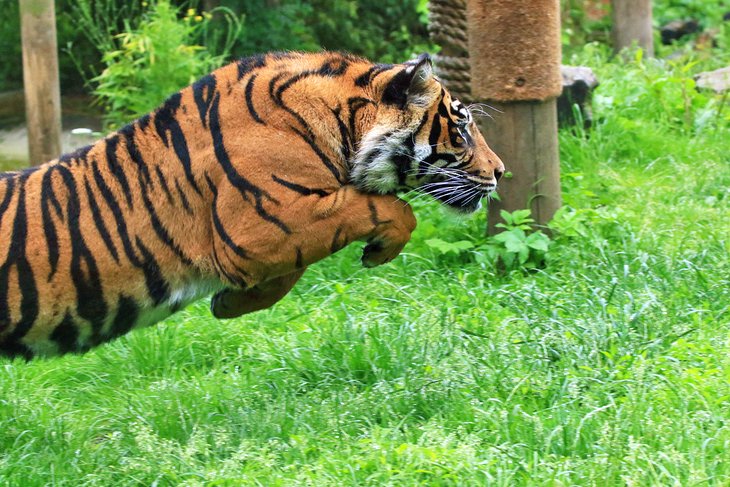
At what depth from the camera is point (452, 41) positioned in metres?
6.50

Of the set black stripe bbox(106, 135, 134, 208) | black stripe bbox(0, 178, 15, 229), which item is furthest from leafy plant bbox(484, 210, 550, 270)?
black stripe bbox(0, 178, 15, 229)

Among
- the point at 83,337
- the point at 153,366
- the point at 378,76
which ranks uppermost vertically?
the point at 378,76

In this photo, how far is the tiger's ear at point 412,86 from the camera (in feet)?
13.1

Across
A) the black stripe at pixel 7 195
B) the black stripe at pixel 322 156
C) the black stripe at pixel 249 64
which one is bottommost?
the black stripe at pixel 7 195

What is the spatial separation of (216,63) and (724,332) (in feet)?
18.2

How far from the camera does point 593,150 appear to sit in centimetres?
691

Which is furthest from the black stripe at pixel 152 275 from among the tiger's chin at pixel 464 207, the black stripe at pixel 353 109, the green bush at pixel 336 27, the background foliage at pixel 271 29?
the green bush at pixel 336 27

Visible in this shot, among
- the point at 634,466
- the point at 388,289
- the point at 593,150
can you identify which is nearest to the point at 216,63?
the point at 593,150

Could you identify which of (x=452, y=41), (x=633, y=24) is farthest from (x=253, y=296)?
(x=633, y=24)

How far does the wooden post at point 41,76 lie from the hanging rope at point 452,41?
2360mm

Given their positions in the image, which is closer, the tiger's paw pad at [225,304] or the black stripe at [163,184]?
the black stripe at [163,184]

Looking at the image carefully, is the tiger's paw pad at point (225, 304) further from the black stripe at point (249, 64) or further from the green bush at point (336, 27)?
the green bush at point (336, 27)

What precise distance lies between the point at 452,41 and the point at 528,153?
50.3 inches

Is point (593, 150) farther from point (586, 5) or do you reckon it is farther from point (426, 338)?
point (586, 5)
